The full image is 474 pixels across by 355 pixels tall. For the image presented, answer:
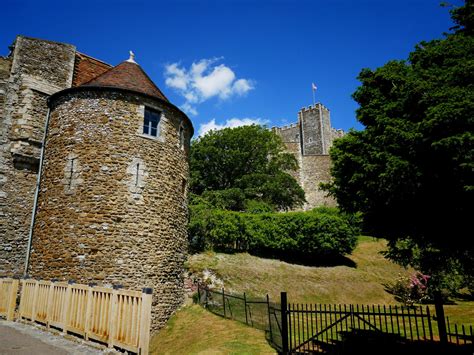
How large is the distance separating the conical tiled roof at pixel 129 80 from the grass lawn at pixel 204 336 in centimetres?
891

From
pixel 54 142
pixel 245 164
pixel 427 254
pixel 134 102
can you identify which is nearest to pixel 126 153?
pixel 134 102

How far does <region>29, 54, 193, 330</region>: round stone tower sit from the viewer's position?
12047 mm

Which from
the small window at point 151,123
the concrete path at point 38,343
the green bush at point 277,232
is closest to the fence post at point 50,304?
the concrete path at point 38,343

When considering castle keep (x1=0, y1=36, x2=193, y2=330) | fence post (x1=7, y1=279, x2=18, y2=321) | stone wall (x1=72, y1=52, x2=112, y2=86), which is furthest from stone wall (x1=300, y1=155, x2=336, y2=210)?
fence post (x1=7, y1=279, x2=18, y2=321)

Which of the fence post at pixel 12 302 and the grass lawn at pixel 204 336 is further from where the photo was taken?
the fence post at pixel 12 302

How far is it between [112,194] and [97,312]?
5.42 metres

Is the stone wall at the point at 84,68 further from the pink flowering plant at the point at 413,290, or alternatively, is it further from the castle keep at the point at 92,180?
the pink flowering plant at the point at 413,290

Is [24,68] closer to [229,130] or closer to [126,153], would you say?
[126,153]

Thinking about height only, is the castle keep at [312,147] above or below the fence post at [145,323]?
above

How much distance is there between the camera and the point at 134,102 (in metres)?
13.6

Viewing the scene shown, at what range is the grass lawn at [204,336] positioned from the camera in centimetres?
925

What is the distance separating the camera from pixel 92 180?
41.1 ft

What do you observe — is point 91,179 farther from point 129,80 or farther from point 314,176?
point 314,176

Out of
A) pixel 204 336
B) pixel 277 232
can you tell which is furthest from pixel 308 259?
pixel 204 336
